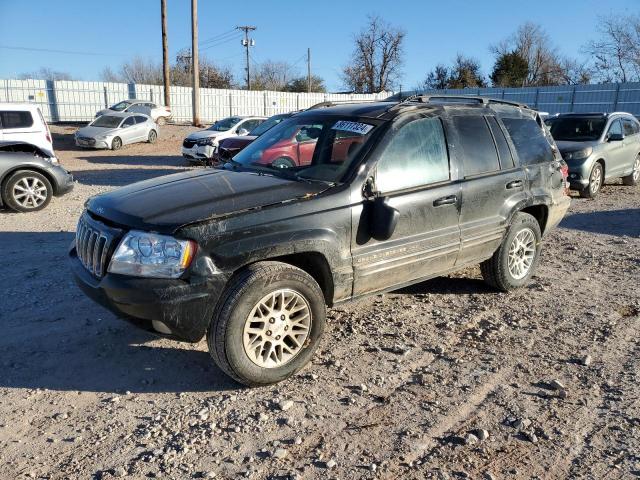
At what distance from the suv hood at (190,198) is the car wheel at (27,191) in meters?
5.81

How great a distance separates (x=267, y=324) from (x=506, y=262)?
108 inches

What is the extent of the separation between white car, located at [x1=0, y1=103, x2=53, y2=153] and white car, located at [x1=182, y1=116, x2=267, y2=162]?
5306mm

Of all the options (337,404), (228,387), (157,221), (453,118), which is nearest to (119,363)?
(228,387)

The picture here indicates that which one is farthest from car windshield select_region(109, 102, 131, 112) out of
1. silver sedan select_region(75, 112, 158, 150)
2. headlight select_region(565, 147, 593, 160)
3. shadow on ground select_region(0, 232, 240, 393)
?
shadow on ground select_region(0, 232, 240, 393)

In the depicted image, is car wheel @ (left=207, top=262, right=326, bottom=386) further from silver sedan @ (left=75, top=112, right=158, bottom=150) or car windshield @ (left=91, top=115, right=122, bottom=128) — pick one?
car windshield @ (left=91, top=115, right=122, bottom=128)

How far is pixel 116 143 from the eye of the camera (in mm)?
21984

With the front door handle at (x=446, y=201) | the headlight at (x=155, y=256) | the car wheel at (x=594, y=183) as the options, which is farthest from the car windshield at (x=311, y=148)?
the car wheel at (x=594, y=183)

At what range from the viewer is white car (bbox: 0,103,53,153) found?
38.0ft

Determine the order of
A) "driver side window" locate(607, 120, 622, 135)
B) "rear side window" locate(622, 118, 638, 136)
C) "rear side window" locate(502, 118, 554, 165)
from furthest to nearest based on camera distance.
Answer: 1. "rear side window" locate(622, 118, 638, 136)
2. "driver side window" locate(607, 120, 622, 135)
3. "rear side window" locate(502, 118, 554, 165)

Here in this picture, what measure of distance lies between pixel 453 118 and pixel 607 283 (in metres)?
2.61

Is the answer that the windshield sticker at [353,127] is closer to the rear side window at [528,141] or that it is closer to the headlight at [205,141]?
the rear side window at [528,141]

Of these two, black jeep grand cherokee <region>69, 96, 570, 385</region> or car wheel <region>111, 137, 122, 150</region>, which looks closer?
black jeep grand cherokee <region>69, 96, 570, 385</region>

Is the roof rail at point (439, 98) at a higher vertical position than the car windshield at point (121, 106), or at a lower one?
lower

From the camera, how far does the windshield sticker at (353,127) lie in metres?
4.23
